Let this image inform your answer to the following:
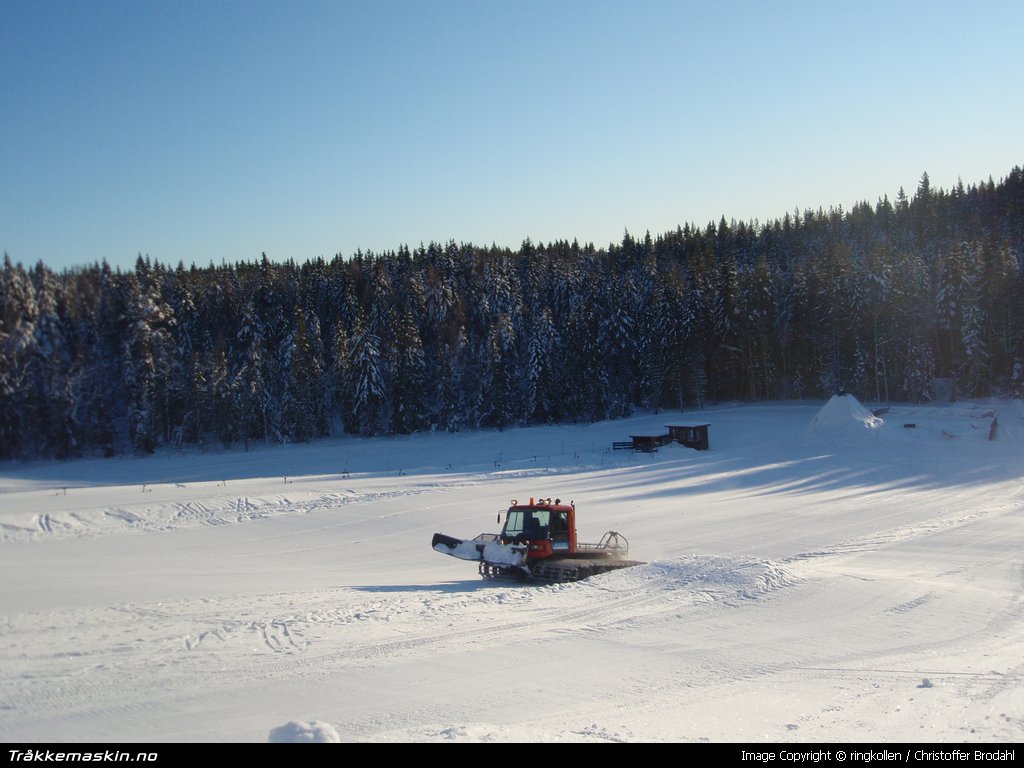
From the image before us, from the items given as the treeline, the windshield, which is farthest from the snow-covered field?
the treeline

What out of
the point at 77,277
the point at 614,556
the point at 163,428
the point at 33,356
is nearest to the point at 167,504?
the point at 614,556

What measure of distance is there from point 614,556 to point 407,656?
947 cm

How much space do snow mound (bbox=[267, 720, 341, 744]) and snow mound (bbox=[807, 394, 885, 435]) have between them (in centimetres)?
4409

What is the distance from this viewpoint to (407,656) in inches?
390

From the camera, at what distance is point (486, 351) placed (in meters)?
68.3

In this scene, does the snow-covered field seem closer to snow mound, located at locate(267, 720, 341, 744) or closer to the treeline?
snow mound, located at locate(267, 720, 341, 744)

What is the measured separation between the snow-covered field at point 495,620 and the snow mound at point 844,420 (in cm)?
1204

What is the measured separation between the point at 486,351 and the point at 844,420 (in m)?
31.8

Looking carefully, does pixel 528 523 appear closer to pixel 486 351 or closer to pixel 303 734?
pixel 303 734

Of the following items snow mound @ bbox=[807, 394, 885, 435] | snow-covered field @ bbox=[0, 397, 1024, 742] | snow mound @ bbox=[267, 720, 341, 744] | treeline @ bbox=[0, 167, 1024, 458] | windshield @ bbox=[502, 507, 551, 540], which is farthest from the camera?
treeline @ bbox=[0, 167, 1024, 458]

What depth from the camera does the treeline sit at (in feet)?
203

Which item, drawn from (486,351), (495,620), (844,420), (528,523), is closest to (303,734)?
(495,620)

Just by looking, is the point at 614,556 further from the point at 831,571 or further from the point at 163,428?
the point at 163,428

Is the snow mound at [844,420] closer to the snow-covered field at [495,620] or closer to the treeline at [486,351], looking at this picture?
the snow-covered field at [495,620]
